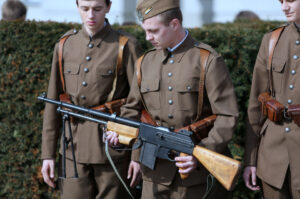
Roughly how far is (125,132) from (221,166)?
791mm

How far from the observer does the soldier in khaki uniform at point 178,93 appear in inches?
137

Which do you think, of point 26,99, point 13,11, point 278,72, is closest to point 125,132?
point 278,72

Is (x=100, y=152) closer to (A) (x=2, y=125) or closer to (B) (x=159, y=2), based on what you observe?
(B) (x=159, y=2)

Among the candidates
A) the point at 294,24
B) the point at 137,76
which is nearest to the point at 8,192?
the point at 137,76

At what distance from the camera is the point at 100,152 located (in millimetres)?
4176

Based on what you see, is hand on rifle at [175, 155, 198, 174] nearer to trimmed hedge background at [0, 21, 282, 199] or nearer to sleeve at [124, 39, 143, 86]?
sleeve at [124, 39, 143, 86]

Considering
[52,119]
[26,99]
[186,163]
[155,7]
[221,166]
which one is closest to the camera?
[221,166]

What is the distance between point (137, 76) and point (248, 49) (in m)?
1.60

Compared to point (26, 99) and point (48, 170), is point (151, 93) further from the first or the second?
point (26, 99)

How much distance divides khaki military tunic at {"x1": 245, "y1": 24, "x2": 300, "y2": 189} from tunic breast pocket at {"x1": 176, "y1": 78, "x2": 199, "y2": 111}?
51cm

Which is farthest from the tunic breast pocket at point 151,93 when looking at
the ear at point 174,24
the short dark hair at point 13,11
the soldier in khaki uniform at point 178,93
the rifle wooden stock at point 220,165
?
the short dark hair at point 13,11

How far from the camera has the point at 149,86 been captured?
3.74m

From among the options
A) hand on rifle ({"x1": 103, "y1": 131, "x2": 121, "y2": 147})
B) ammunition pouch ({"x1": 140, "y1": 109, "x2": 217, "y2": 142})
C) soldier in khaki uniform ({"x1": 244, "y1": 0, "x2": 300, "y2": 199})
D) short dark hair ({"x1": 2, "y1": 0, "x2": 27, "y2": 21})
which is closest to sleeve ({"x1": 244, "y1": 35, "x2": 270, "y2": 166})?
soldier in khaki uniform ({"x1": 244, "y1": 0, "x2": 300, "y2": 199})

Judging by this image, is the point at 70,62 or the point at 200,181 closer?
the point at 200,181
